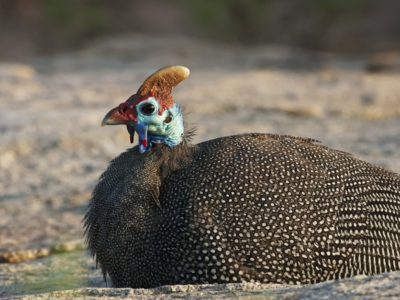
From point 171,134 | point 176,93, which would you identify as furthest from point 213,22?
point 171,134

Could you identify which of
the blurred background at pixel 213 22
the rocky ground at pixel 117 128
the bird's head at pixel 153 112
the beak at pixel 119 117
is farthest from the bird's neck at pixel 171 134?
the blurred background at pixel 213 22

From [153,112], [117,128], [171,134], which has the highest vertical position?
[117,128]

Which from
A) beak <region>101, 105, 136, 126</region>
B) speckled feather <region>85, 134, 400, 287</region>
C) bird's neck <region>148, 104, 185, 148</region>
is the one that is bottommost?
speckled feather <region>85, 134, 400, 287</region>

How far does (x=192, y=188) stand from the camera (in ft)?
14.2

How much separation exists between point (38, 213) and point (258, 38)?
13086 millimetres

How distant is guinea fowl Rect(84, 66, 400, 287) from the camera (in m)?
4.14

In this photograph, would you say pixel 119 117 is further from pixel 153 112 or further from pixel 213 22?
pixel 213 22

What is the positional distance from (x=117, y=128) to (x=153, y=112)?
4.88 m

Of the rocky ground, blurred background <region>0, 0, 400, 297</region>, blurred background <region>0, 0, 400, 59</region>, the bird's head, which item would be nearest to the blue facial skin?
the bird's head

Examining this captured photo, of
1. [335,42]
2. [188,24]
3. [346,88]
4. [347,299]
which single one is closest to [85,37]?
[188,24]

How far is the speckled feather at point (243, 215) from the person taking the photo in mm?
4133

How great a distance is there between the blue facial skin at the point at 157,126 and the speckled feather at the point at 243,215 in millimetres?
50

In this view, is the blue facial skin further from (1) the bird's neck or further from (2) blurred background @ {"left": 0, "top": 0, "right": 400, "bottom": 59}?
(2) blurred background @ {"left": 0, "top": 0, "right": 400, "bottom": 59}

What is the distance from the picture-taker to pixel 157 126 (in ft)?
14.9
